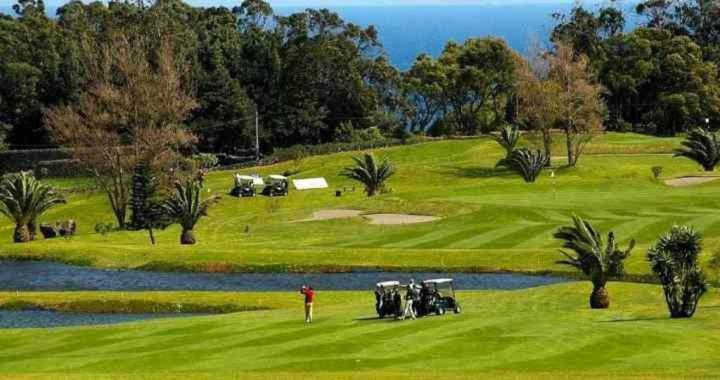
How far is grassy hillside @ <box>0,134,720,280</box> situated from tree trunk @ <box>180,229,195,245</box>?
1185mm

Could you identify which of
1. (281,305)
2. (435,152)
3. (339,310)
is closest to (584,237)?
(339,310)

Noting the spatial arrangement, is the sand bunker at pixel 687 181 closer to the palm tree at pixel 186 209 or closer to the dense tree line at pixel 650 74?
the dense tree line at pixel 650 74

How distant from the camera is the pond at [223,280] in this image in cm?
6284

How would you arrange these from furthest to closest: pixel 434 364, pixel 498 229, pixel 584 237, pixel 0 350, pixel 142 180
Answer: pixel 142 180 < pixel 498 229 < pixel 584 237 < pixel 0 350 < pixel 434 364

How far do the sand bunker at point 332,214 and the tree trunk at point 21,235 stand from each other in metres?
17.6

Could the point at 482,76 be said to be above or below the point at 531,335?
above

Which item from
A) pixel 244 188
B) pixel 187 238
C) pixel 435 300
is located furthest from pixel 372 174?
pixel 435 300

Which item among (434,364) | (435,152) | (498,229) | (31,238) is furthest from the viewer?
(435,152)

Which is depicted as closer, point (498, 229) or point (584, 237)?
point (584, 237)

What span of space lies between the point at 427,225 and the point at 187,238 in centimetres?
1456

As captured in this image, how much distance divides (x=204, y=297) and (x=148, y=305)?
2.54 metres

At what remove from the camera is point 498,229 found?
250ft

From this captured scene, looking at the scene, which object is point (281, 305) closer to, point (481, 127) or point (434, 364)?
point (434, 364)

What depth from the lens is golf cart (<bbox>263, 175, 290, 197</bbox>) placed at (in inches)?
3937
